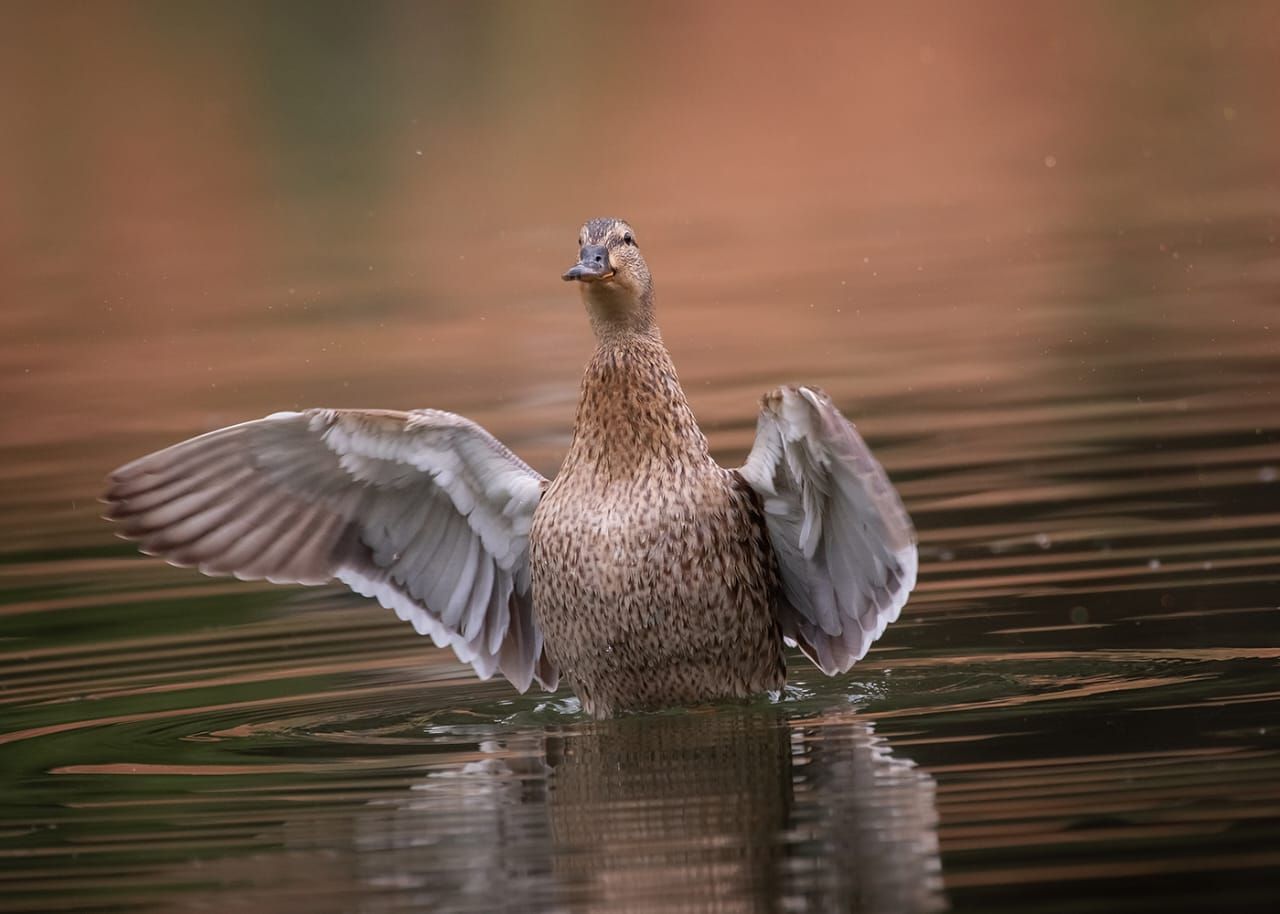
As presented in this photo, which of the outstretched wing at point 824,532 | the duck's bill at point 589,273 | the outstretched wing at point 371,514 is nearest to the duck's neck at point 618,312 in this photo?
the duck's bill at point 589,273

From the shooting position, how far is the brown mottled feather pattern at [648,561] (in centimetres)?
948

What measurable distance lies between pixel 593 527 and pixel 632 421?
44 centimetres

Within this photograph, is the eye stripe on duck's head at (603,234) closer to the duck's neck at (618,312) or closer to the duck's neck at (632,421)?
the duck's neck at (618,312)

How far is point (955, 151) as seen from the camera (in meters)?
28.7

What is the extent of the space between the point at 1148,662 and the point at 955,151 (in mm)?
19862

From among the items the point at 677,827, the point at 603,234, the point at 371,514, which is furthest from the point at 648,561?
the point at 677,827

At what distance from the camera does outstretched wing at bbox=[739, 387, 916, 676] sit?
8.81m

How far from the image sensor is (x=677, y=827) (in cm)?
737

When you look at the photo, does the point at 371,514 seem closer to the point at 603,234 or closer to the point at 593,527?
the point at 593,527

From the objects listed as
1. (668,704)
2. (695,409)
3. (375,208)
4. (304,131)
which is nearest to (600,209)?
(375,208)

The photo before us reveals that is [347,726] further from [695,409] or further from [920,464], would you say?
[695,409]

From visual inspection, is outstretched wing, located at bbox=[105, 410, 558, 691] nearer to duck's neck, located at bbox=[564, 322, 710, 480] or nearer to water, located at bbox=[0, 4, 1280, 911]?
water, located at bbox=[0, 4, 1280, 911]

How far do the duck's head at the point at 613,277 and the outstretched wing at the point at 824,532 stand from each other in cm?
77

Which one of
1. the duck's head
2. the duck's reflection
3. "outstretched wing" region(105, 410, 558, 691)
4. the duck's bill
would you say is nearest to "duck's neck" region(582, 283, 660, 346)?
the duck's head
